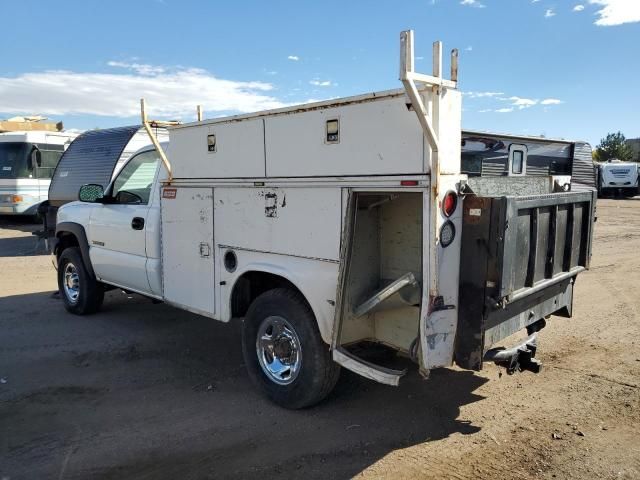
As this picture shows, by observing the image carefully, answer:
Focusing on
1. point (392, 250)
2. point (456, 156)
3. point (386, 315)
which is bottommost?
point (386, 315)

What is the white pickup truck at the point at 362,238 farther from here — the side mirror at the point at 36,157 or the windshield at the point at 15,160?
the windshield at the point at 15,160

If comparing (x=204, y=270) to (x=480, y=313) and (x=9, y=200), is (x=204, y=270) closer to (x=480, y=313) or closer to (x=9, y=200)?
(x=480, y=313)

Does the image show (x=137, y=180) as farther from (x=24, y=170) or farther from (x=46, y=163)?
(x=46, y=163)

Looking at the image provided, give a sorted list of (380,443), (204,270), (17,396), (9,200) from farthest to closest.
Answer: (9,200), (204,270), (17,396), (380,443)

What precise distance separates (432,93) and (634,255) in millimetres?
10100

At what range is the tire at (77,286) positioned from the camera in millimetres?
6945

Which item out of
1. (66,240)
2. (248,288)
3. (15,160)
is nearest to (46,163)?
(15,160)

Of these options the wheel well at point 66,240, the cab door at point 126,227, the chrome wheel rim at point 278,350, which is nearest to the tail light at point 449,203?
the chrome wheel rim at point 278,350

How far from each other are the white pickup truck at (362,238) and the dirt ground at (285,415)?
387mm

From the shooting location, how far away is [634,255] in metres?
11.5

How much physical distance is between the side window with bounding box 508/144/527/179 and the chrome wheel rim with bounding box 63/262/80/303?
5.41 metres

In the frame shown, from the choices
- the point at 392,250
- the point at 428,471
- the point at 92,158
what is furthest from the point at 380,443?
the point at 92,158

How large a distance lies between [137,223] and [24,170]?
1283cm

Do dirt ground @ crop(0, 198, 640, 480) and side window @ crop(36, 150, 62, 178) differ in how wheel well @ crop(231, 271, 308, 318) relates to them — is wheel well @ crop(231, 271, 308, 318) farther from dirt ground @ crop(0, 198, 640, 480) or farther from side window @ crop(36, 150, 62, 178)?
side window @ crop(36, 150, 62, 178)
